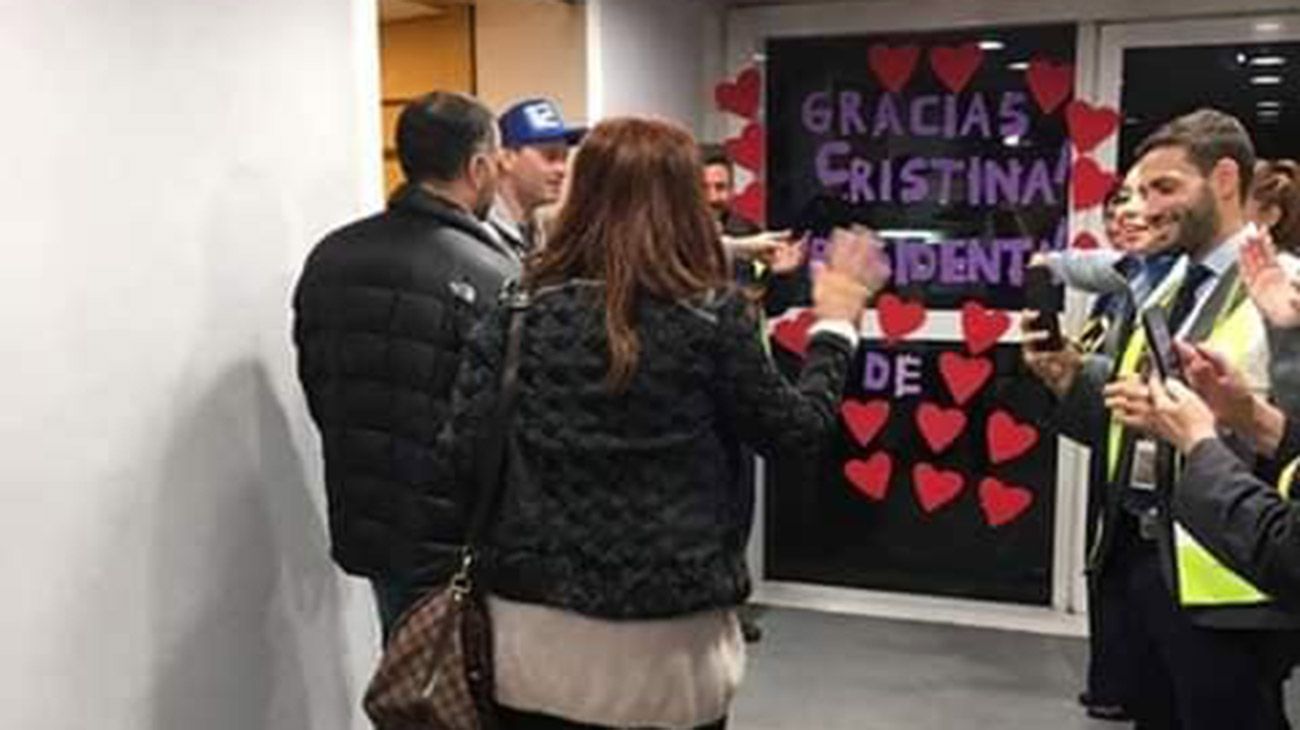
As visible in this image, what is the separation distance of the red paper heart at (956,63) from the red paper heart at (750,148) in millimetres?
608

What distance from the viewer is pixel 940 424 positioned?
13.8 feet

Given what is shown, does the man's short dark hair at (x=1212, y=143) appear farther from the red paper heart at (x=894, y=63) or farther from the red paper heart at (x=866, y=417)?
the red paper heart at (x=866, y=417)

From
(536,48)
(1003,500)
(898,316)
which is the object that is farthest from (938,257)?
(536,48)

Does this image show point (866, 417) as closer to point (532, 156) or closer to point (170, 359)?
point (532, 156)

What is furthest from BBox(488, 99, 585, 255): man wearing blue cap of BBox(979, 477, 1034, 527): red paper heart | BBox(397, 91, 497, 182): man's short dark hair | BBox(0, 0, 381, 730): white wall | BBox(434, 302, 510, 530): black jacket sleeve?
BBox(979, 477, 1034, 527): red paper heart

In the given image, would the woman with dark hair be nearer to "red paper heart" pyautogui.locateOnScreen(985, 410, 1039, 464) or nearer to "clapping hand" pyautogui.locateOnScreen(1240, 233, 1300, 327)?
"red paper heart" pyautogui.locateOnScreen(985, 410, 1039, 464)

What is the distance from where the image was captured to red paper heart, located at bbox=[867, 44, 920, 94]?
4.09 metres

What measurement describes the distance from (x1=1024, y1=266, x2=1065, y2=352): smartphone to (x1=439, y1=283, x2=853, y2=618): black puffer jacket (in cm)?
109

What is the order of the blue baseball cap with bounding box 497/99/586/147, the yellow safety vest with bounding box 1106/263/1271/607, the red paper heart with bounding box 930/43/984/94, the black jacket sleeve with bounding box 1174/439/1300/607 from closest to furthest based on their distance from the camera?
the black jacket sleeve with bounding box 1174/439/1300/607 < the yellow safety vest with bounding box 1106/263/1271/607 < the blue baseball cap with bounding box 497/99/586/147 < the red paper heart with bounding box 930/43/984/94

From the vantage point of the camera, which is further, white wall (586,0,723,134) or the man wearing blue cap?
white wall (586,0,723,134)

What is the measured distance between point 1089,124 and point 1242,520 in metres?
2.73

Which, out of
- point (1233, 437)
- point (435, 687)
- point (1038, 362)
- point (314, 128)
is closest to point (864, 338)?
point (1038, 362)

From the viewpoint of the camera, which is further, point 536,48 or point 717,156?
point 717,156

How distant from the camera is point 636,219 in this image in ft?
5.17
